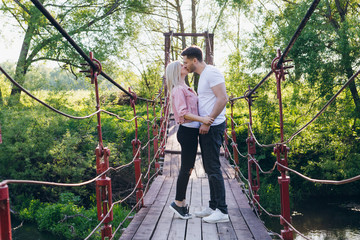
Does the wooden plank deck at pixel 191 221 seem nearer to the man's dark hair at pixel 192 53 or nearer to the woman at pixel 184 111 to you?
the woman at pixel 184 111

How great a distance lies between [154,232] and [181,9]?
50.6 ft

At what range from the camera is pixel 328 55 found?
8.88 metres

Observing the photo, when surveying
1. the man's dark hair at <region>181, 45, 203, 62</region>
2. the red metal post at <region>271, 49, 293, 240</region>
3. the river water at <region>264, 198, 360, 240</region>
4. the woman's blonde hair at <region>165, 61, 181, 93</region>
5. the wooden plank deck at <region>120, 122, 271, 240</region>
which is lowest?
the river water at <region>264, 198, 360, 240</region>

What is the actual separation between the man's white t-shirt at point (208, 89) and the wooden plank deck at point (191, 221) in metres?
0.75

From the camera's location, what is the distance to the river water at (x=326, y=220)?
8.42 meters

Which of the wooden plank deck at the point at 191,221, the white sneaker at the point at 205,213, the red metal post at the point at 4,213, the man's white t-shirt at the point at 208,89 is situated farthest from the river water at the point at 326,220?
the red metal post at the point at 4,213

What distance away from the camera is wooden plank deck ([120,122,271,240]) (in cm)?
264

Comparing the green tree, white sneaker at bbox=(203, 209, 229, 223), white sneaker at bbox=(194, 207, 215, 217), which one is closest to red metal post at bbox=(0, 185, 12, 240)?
white sneaker at bbox=(203, 209, 229, 223)

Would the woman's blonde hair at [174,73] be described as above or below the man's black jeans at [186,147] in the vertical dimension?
above

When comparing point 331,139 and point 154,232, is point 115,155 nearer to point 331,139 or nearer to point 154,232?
point 331,139

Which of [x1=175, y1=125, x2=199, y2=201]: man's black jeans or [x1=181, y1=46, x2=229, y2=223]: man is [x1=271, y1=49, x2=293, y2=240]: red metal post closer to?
[x1=181, y1=46, x2=229, y2=223]: man

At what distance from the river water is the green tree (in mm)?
8253

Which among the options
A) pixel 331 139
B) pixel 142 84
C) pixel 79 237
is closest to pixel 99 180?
pixel 79 237

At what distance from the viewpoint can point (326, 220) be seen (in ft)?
30.2
